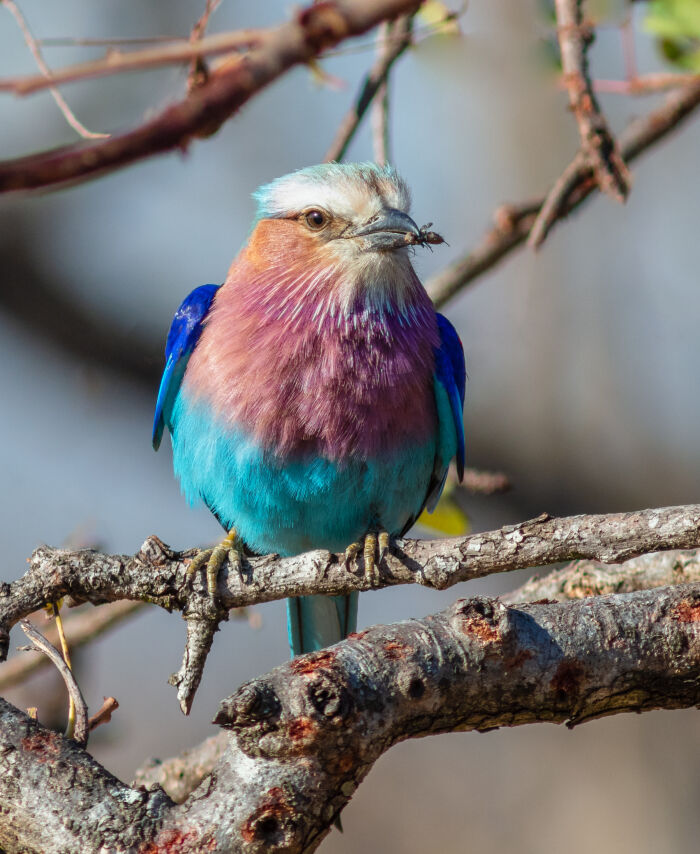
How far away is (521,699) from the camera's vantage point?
327cm

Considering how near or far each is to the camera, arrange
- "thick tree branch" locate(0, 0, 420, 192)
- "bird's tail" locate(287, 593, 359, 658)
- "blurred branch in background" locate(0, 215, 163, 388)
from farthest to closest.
→ "blurred branch in background" locate(0, 215, 163, 388) < "bird's tail" locate(287, 593, 359, 658) < "thick tree branch" locate(0, 0, 420, 192)

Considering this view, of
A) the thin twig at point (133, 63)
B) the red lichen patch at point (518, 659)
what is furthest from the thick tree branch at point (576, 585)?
the thin twig at point (133, 63)

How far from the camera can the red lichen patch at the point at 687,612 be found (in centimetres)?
339

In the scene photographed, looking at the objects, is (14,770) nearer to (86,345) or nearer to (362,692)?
(362,692)

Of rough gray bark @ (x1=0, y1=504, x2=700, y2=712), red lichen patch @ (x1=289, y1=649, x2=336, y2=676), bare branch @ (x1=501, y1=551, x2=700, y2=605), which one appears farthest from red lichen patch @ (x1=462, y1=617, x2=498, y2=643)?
bare branch @ (x1=501, y1=551, x2=700, y2=605)

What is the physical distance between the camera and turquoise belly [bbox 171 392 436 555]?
484cm

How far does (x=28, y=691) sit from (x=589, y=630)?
4.04 metres

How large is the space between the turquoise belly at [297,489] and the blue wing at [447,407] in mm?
180

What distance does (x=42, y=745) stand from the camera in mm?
3176

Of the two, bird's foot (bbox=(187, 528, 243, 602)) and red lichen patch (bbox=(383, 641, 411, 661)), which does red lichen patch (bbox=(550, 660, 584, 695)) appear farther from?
bird's foot (bbox=(187, 528, 243, 602))

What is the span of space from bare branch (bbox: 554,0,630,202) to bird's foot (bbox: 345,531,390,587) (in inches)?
70.1

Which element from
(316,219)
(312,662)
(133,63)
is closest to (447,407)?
(316,219)

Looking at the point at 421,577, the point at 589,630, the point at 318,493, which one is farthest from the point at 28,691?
the point at 589,630

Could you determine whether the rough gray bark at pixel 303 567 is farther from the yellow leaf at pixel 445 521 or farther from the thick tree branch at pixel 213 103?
the thick tree branch at pixel 213 103
